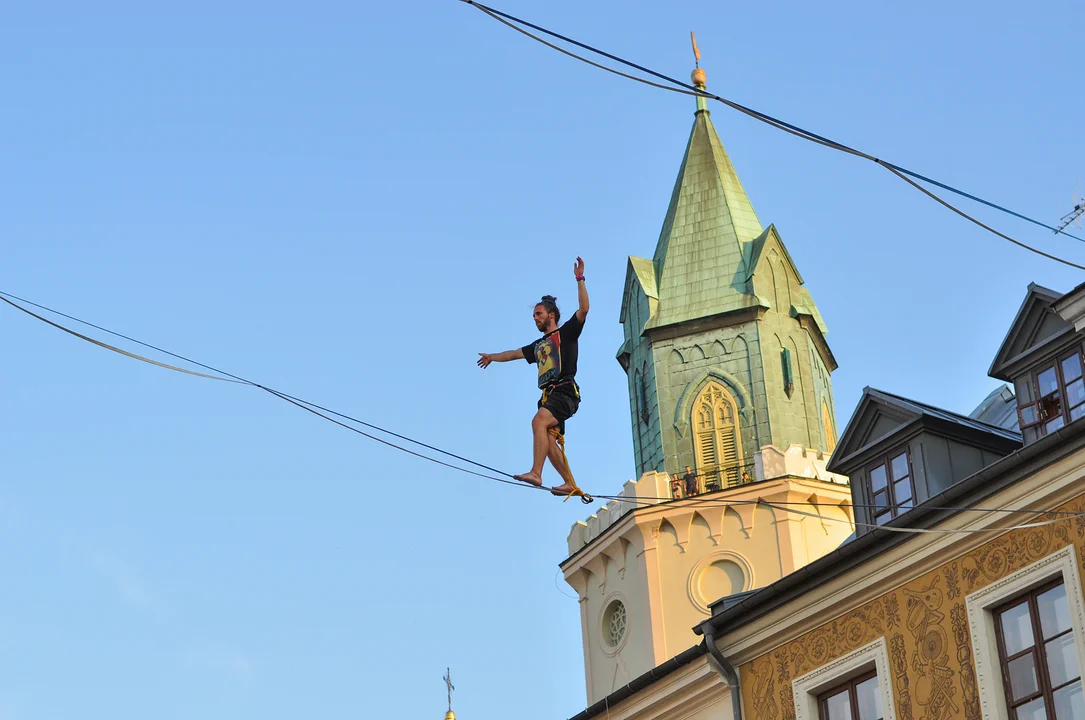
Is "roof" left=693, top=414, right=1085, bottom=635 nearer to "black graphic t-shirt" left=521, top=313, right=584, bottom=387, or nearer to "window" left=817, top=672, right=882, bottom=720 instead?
"window" left=817, top=672, right=882, bottom=720

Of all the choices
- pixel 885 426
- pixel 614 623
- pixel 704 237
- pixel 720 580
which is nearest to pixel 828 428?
pixel 704 237

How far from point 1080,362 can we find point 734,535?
641 inches

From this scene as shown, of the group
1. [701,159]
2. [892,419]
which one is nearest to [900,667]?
[892,419]

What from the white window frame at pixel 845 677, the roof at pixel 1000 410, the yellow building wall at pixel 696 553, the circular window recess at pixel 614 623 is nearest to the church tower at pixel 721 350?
the yellow building wall at pixel 696 553

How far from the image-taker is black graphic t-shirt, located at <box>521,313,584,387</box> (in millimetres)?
17797

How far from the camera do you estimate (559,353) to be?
58.4 feet

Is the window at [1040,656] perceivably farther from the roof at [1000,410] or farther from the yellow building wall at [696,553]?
the yellow building wall at [696,553]

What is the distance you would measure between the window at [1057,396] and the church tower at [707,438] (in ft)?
43.0

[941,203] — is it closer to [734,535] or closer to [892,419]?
[892,419]

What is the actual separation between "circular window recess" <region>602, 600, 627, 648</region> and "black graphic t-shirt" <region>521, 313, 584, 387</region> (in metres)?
20.8

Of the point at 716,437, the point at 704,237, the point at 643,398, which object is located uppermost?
the point at 704,237

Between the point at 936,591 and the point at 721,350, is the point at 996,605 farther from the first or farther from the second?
the point at 721,350

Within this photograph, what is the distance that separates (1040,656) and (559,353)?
617 centimetres

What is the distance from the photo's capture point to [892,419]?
2395cm
